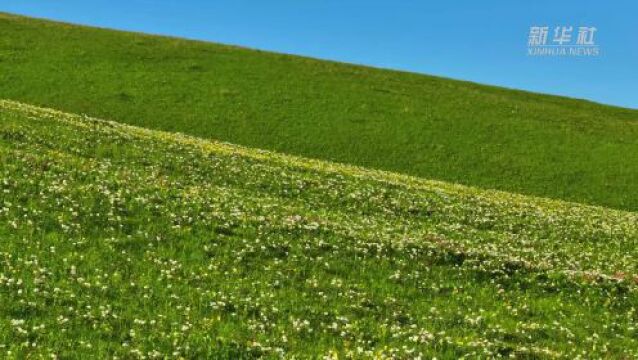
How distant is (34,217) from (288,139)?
3846cm

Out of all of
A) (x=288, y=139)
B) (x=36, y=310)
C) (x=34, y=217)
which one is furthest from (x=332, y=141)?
(x=36, y=310)

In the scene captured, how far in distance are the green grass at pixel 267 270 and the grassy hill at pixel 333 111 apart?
2433 centimetres

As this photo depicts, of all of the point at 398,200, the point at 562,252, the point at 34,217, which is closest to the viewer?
the point at 34,217

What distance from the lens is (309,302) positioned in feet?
50.1

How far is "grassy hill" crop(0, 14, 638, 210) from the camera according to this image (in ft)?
178

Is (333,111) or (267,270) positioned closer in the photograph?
(267,270)

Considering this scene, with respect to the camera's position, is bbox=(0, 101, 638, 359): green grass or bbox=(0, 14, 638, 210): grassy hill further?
bbox=(0, 14, 638, 210): grassy hill

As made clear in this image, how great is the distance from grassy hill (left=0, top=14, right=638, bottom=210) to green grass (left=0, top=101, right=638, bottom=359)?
24.3 meters

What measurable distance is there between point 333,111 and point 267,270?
48.4 metres

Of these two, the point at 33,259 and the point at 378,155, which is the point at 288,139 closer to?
the point at 378,155

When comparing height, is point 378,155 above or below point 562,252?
above

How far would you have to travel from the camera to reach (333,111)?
2539 inches

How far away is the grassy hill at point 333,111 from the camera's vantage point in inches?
2137

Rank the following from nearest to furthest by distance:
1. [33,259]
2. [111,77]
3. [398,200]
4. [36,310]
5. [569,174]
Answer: [36,310], [33,259], [398,200], [569,174], [111,77]
